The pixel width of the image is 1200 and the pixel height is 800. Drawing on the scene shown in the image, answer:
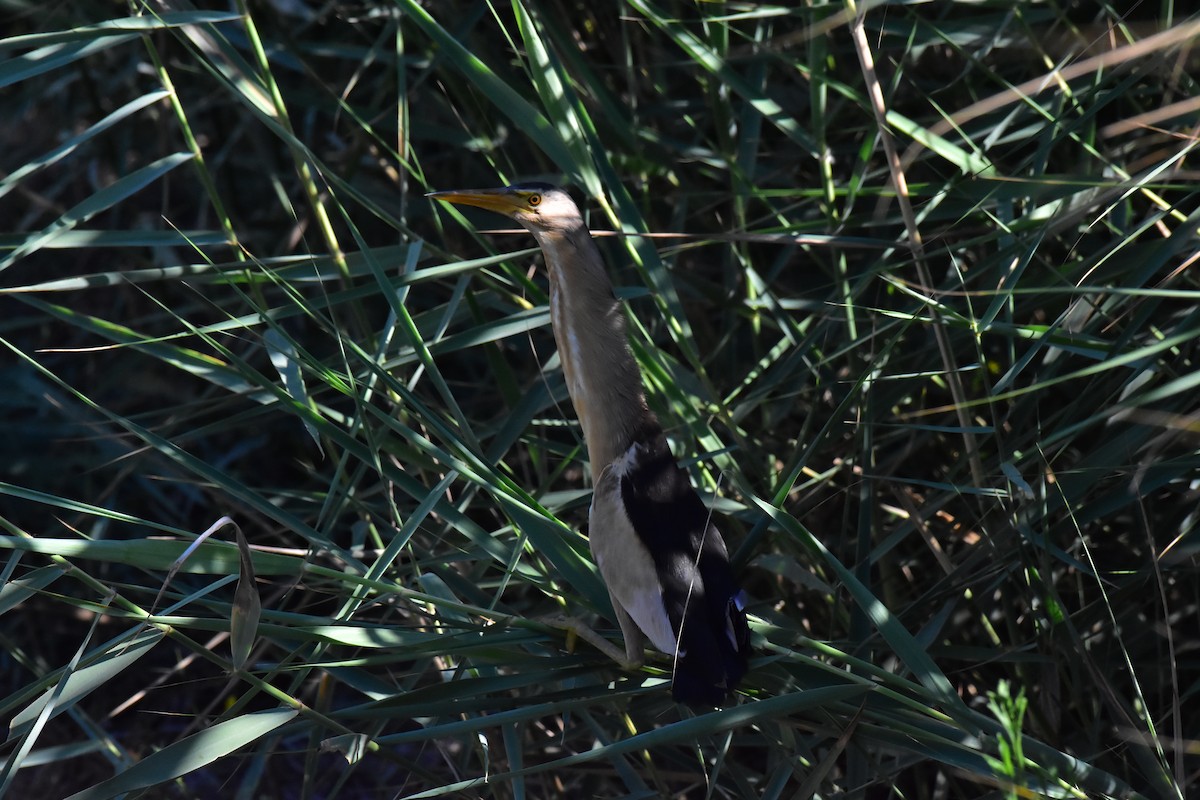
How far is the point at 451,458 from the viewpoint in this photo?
4.32ft

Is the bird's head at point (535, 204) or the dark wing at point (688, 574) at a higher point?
the bird's head at point (535, 204)

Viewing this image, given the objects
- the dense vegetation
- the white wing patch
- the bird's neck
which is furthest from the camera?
the bird's neck

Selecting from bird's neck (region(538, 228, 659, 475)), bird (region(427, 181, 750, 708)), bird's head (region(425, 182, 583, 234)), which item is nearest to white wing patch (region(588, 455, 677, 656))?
bird (region(427, 181, 750, 708))

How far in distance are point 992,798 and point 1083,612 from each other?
28cm

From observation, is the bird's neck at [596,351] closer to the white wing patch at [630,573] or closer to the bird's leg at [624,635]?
the white wing patch at [630,573]

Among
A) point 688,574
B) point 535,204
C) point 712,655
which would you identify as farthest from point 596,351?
point 712,655

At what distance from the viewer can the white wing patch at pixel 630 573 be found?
52.4 inches

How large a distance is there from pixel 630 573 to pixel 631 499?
0.12 metres

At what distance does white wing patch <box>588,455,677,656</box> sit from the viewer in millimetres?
1330

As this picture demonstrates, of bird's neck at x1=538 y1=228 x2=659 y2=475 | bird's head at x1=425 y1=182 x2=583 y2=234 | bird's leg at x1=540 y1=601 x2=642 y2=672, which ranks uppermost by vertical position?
bird's head at x1=425 y1=182 x2=583 y2=234

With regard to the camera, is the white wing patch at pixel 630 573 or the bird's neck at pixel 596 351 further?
the bird's neck at pixel 596 351

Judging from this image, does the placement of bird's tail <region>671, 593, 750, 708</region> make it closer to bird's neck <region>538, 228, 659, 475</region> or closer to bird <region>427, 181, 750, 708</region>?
bird <region>427, 181, 750, 708</region>

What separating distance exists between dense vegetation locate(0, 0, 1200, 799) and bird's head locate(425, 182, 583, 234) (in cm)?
5

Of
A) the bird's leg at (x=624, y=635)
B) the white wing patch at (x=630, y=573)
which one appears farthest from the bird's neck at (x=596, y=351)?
the bird's leg at (x=624, y=635)
